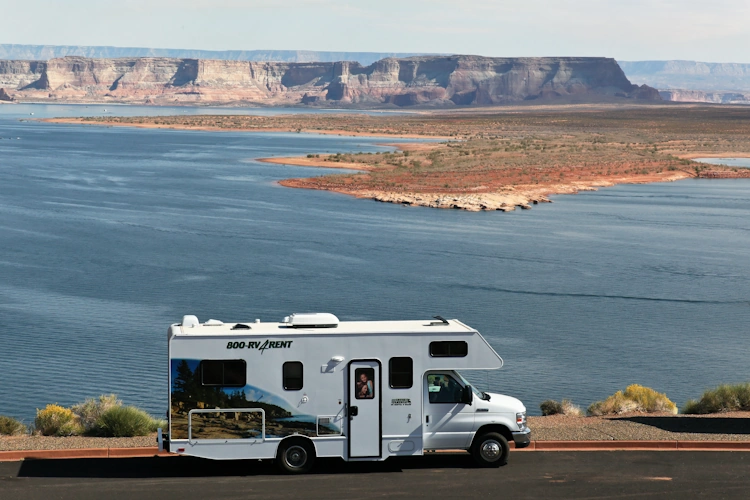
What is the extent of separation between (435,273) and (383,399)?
1176 inches

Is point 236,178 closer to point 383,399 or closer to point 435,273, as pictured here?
point 435,273

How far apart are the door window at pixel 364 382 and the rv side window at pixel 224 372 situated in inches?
67.8

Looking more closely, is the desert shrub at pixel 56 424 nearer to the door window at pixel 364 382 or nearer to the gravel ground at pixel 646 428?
the door window at pixel 364 382

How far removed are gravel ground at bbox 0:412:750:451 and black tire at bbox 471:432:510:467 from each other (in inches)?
72.5

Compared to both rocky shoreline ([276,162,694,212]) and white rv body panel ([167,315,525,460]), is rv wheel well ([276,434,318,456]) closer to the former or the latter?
white rv body panel ([167,315,525,460])

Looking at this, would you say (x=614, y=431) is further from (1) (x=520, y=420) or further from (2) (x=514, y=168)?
(2) (x=514, y=168)

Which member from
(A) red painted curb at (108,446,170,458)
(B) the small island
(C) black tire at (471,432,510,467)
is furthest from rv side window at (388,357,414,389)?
(B) the small island

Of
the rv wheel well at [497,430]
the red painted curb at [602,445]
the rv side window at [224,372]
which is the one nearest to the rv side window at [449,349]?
the rv wheel well at [497,430]

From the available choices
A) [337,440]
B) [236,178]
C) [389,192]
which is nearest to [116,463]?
[337,440]

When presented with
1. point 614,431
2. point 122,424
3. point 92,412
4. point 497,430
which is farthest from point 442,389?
point 92,412

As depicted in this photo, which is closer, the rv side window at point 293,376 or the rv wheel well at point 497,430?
the rv side window at point 293,376

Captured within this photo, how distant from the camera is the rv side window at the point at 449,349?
15906 mm

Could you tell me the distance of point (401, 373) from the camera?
16.0 meters

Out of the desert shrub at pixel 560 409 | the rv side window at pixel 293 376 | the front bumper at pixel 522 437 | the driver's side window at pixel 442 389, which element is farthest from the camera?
the desert shrub at pixel 560 409
